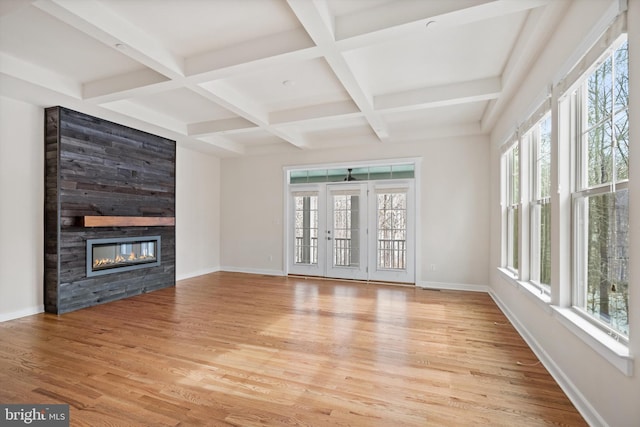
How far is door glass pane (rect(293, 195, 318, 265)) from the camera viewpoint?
6848 millimetres

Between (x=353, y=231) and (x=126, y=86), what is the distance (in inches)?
180

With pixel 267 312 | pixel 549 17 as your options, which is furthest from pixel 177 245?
pixel 549 17

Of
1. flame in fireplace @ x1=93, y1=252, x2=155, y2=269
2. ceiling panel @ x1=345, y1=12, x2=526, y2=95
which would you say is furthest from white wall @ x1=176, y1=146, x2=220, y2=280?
ceiling panel @ x1=345, y1=12, x2=526, y2=95

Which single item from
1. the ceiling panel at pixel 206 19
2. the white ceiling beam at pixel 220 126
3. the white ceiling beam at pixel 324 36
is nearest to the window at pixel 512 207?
the white ceiling beam at pixel 324 36

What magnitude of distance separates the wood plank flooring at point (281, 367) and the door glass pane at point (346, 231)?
6.71ft

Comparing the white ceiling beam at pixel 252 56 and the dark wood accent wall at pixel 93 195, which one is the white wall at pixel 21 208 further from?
the white ceiling beam at pixel 252 56

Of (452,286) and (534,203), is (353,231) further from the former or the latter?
(534,203)

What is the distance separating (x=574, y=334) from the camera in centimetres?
215

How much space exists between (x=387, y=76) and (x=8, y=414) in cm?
448

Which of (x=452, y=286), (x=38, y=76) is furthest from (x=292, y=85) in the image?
(x=452, y=286)

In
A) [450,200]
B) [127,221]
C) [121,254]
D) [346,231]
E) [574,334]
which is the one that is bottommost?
[574,334]

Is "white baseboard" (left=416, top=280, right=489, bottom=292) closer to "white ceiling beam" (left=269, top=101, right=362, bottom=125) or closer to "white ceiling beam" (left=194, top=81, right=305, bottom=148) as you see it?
"white ceiling beam" (left=269, top=101, right=362, bottom=125)

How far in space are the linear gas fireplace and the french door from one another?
277 cm

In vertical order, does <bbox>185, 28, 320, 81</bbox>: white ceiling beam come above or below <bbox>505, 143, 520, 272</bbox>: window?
above
